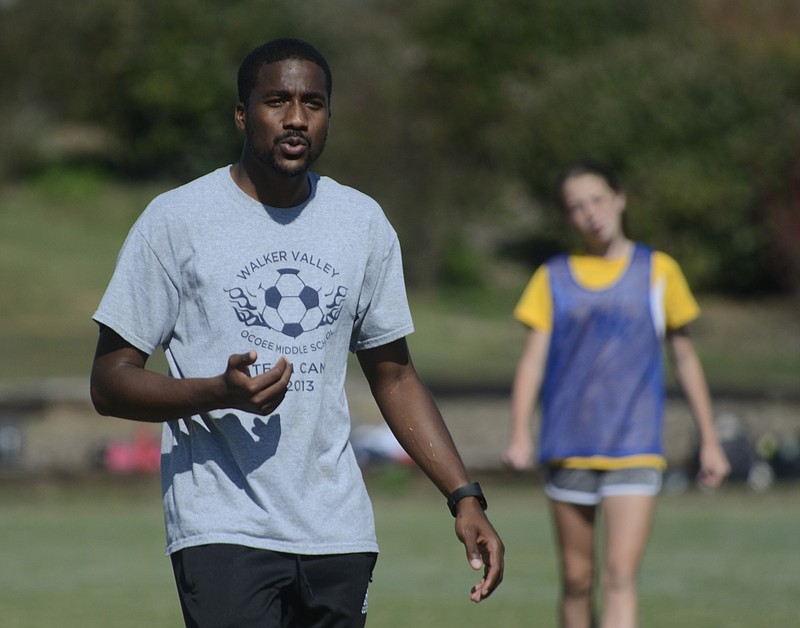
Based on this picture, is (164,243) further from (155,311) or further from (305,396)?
(305,396)

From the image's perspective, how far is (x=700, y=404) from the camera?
23.7 ft

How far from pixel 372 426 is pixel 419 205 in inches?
912

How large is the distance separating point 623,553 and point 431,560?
5.62m

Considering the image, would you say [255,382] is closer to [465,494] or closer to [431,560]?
[465,494]

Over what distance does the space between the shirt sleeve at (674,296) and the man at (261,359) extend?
10.2 ft

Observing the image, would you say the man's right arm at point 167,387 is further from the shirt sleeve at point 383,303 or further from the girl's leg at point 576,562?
the girl's leg at point 576,562

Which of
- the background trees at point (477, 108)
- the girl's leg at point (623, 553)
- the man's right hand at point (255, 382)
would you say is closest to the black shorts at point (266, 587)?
the man's right hand at point (255, 382)

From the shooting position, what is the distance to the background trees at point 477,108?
40.0 metres

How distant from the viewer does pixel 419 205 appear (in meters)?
41.5

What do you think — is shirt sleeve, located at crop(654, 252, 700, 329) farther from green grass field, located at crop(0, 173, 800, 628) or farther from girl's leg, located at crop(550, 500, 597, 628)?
green grass field, located at crop(0, 173, 800, 628)

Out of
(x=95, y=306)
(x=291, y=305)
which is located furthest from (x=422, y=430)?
(x=95, y=306)

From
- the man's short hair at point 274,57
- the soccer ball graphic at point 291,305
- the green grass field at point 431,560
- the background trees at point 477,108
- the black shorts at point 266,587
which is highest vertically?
the background trees at point 477,108

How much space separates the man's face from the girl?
308cm

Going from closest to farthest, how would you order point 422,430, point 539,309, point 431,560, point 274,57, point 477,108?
point 274,57
point 422,430
point 539,309
point 431,560
point 477,108
